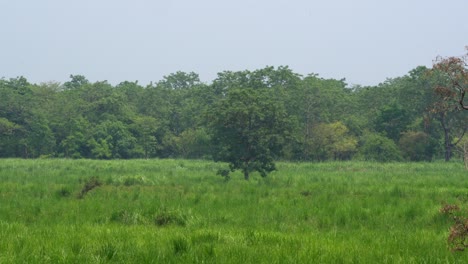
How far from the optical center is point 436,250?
685cm

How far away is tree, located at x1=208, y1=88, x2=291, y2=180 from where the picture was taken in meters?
20.2

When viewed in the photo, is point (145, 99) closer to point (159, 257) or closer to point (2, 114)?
point (2, 114)

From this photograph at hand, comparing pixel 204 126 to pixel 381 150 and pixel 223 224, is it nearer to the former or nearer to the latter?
pixel 381 150

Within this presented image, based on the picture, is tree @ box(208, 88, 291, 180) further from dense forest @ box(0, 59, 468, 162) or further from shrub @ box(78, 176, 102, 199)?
dense forest @ box(0, 59, 468, 162)

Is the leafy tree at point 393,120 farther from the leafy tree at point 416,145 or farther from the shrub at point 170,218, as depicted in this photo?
the shrub at point 170,218

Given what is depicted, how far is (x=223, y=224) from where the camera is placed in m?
10.1

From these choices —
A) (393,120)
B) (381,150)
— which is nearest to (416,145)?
(393,120)

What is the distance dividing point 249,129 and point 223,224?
10829 mm

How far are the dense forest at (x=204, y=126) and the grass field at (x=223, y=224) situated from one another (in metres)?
25.9

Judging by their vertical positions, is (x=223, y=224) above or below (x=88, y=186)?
below

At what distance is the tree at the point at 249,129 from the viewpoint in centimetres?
2023

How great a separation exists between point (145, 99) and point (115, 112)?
9253mm

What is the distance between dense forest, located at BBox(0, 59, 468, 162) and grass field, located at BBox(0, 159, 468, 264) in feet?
85.0

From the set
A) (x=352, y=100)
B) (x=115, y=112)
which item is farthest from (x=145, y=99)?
(x=352, y=100)
